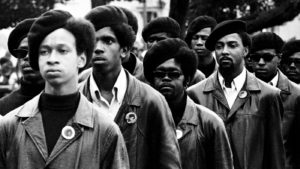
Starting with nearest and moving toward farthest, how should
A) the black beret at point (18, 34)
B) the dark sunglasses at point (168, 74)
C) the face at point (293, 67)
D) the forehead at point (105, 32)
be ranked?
1. the forehead at point (105, 32)
2. the dark sunglasses at point (168, 74)
3. the black beret at point (18, 34)
4. the face at point (293, 67)

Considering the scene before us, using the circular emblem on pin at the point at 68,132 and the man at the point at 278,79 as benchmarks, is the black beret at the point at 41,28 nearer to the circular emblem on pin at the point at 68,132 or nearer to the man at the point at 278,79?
the circular emblem on pin at the point at 68,132

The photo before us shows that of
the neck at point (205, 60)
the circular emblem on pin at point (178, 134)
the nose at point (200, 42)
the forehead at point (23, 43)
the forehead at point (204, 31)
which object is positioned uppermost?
the forehead at point (23, 43)

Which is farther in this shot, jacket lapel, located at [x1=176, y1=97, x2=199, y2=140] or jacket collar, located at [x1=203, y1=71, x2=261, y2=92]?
jacket collar, located at [x1=203, y1=71, x2=261, y2=92]

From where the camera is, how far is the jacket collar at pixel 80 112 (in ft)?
19.3

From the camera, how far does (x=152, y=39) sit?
444 inches

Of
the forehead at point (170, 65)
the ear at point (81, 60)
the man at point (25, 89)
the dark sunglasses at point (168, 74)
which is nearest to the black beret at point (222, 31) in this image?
the forehead at point (170, 65)

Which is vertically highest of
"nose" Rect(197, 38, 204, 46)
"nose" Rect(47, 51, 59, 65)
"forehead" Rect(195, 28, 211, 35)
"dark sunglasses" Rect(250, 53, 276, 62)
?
"nose" Rect(47, 51, 59, 65)

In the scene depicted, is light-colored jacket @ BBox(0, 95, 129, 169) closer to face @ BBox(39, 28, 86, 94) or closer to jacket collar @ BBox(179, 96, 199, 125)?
face @ BBox(39, 28, 86, 94)

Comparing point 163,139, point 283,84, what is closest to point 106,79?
point 163,139

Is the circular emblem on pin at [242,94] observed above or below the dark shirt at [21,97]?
below

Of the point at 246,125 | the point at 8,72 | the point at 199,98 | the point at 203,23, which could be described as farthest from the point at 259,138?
the point at 8,72

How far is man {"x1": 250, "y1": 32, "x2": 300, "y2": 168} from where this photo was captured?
11.0 meters

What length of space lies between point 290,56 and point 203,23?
4.96 feet

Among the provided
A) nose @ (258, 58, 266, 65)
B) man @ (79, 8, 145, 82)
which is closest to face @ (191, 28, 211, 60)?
nose @ (258, 58, 266, 65)
